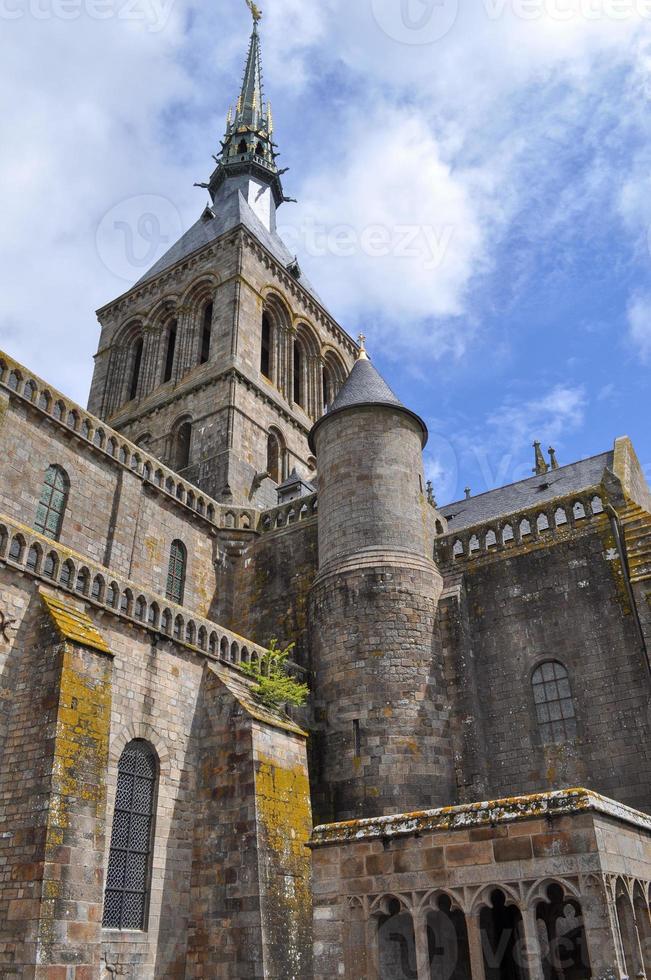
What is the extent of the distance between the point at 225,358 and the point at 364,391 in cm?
900

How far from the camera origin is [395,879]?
6902 mm

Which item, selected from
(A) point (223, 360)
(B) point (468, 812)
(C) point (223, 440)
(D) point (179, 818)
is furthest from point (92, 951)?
(A) point (223, 360)

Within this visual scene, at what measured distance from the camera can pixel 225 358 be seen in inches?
1072

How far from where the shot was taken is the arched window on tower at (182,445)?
87.7 ft

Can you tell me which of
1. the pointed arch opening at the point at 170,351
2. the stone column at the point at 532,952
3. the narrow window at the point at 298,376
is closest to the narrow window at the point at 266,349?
the narrow window at the point at 298,376

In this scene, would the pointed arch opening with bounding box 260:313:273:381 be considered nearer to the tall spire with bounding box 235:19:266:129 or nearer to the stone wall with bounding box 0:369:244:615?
the stone wall with bounding box 0:369:244:615

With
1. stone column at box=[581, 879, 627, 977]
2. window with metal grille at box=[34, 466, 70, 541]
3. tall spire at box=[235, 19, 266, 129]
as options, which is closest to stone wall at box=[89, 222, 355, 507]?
window with metal grille at box=[34, 466, 70, 541]

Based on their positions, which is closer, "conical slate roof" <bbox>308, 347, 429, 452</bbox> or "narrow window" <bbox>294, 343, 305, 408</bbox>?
"conical slate roof" <bbox>308, 347, 429, 452</bbox>

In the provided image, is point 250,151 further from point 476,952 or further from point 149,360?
point 476,952

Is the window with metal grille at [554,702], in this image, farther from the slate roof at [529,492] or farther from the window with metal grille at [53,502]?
the window with metal grille at [53,502]

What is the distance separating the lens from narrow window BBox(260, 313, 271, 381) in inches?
1190

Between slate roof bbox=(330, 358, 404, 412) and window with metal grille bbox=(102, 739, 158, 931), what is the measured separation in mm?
9840

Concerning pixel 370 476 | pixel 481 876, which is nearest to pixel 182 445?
pixel 370 476

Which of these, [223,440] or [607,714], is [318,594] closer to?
[607,714]
